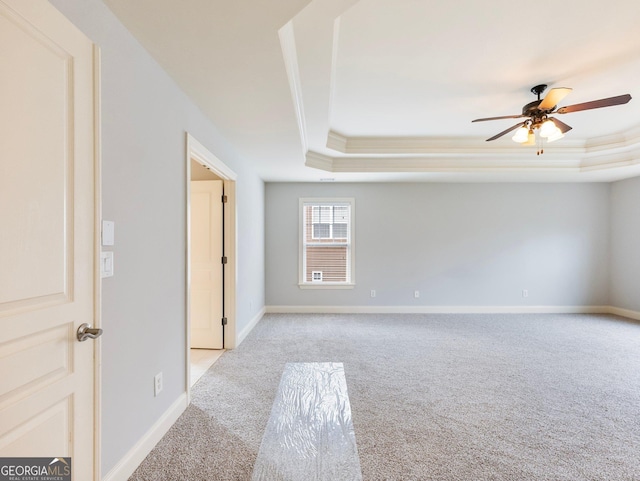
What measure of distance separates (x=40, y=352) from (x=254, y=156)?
3475mm

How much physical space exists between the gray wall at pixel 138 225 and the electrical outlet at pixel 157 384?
4 cm

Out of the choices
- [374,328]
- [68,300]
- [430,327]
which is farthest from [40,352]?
[430,327]

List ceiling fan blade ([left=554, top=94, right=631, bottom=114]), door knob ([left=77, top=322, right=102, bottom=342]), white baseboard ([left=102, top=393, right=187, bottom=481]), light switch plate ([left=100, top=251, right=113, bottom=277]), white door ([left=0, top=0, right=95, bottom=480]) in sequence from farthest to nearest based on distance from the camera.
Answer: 1. ceiling fan blade ([left=554, top=94, right=631, bottom=114])
2. white baseboard ([left=102, top=393, right=187, bottom=481])
3. light switch plate ([left=100, top=251, right=113, bottom=277])
4. door knob ([left=77, top=322, right=102, bottom=342])
5. white door ([left=0, top=0, right=95, bottom=480])

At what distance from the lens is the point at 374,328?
4930mm

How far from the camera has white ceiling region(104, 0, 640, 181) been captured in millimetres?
1773

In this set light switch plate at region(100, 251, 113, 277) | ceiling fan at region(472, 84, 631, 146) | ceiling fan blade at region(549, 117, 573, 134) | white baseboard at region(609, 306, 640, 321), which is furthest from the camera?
white baseboard at region(609, 306, 640, 321)

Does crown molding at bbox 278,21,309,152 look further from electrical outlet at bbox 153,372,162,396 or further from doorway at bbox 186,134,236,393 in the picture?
electrical outlet at bbox 153,372,162,396

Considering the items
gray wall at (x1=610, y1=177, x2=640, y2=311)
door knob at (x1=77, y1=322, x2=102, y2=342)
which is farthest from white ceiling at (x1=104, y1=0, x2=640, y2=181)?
door knob at (x1=77, y1=322, x2=102, y2=342)

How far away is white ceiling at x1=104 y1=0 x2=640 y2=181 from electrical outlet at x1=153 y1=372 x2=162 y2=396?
1971 mm

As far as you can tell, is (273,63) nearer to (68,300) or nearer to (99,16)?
(99,16)

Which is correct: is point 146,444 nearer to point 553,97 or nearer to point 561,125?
point 553,97

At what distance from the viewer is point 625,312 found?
18.8 feet
